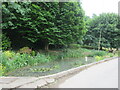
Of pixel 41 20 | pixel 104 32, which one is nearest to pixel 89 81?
pixel 41 20

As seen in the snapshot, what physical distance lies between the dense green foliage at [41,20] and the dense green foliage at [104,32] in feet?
31.1

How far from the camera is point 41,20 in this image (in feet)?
22.4

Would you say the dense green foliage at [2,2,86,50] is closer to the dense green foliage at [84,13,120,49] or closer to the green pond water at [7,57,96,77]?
the green pond water at [7,57,96,77]

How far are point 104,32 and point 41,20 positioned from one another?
14044mm

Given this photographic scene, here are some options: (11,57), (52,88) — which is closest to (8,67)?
(11,57)

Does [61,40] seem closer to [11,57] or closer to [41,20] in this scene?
[41,20]

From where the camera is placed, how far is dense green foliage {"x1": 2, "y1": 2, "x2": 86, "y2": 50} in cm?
632

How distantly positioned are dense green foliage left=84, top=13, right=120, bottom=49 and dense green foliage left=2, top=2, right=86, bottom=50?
9471 mm

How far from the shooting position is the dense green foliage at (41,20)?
6320 millimetres

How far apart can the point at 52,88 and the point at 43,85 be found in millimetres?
294

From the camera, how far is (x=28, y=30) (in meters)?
7.18

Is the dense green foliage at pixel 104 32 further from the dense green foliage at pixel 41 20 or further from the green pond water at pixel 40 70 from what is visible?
the green pond water at pixel 40 70

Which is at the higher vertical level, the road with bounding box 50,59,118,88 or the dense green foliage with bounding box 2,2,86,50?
the dense green foliage with bounding box 2,2,86,50

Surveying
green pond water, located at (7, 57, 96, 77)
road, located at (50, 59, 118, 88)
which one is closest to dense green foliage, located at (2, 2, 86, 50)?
green pond water, located at (7, 57, 96, 77)
